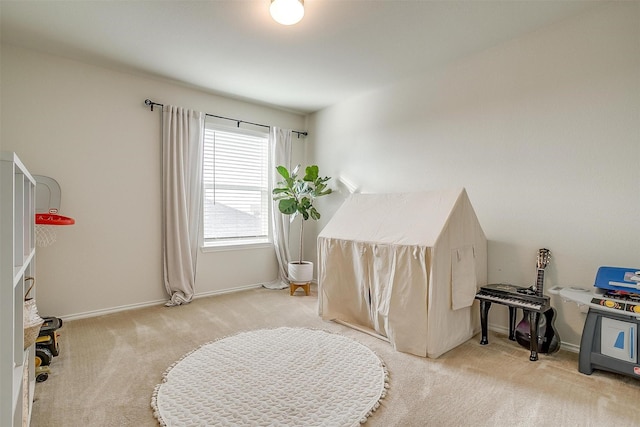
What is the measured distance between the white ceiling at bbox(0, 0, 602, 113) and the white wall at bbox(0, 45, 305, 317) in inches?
9.2

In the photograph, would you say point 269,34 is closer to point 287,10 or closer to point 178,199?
point 287,10

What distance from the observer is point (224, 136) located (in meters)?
4.30

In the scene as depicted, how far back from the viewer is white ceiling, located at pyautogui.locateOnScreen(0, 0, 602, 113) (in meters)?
2.39

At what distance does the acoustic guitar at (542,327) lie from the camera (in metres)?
2.49

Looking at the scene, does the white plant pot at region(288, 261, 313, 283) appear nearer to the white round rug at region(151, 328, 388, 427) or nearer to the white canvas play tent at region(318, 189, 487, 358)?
the white canvas play tent at region(318, 189, 487, 358)

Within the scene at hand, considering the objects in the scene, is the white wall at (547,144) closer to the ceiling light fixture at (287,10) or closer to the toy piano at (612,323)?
the toy piano at (612,323)

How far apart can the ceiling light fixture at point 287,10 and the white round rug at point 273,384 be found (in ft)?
8.09

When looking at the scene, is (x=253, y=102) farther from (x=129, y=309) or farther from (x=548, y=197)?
(x=548, y=197)

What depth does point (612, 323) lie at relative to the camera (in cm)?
210

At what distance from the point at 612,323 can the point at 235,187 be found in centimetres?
398

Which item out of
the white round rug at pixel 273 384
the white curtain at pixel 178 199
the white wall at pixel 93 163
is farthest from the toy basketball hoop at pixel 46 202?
the white round rug at pixel 273 384

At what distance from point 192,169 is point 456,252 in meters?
3.10

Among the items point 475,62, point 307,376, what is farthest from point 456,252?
point 475,62

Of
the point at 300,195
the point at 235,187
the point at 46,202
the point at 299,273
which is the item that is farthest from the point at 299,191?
the point at 46,202
